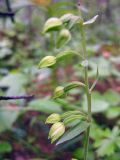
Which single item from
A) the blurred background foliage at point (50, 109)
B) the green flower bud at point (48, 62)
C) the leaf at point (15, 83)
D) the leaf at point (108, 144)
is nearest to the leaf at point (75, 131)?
the green flower bud at point (48, 62)

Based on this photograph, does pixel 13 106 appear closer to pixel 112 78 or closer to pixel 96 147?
pixel 96 147

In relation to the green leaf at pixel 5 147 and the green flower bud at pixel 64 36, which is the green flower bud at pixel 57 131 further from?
the green leaf at pixel 5 147

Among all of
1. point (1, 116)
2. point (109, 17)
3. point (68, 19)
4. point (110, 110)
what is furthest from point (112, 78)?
point (109, 17)

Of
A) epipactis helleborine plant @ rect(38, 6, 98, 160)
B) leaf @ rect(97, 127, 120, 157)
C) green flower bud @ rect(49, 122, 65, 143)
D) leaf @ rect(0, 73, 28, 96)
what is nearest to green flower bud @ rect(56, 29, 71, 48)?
epipactis helleborine plant @ rect(38, 6, 98, 160)

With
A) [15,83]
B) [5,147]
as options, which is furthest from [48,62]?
[15,83]

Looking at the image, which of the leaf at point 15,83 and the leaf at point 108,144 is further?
the leaf at point 15,83

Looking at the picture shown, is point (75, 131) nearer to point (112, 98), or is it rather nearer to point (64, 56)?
point (64, 56)

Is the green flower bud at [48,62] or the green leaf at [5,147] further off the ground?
the green flower bud at [48,62]

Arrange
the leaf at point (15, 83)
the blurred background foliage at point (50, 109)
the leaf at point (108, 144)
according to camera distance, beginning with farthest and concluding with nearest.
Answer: the leaf at point (15, 83)
the blurred background foliage at point (50, 109)
the leaf at point (108, 144)

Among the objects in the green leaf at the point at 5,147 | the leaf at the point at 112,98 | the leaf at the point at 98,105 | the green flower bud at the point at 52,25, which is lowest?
the green leaf at the point at 5,147
